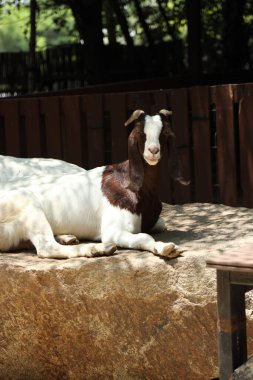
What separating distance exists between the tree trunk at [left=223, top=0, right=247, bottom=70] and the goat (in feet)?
41.6

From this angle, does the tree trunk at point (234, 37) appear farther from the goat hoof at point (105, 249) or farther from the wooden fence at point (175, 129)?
the goat hoof at point (105, 249)

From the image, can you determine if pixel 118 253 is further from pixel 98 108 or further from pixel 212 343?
pixel 98 108

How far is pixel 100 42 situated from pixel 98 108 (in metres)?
6.80

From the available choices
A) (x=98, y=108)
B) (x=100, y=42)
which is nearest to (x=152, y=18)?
(x=100, y=42)

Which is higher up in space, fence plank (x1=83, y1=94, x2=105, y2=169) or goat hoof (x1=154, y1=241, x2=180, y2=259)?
fence plank (x1=83, y1=94, x2=105, y2=169)

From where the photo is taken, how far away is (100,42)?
50.8 ft

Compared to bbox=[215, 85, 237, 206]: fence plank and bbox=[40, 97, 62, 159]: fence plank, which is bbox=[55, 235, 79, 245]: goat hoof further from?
bbox=[40, 97, 62, 159]: fence plank

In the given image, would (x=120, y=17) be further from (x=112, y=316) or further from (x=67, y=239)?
(x=112, y=316)

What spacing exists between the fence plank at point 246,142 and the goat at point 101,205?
1.76m

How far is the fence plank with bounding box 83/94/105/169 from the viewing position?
8883 mm

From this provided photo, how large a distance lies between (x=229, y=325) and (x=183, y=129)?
411 cm

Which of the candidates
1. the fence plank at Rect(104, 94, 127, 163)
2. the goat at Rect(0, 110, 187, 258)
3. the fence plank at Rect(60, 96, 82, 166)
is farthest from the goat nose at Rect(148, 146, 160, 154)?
the fence plank at Rect(60, 96, 82, 166)

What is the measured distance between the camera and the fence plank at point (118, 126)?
877 centimetres

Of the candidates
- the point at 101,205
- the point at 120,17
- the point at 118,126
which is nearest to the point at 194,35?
the point at 118,126
